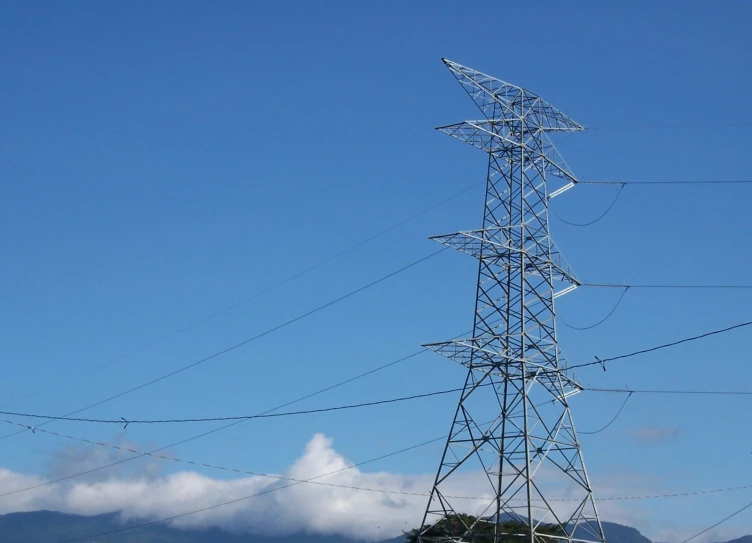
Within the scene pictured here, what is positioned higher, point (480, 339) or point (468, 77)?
point (468, 77)

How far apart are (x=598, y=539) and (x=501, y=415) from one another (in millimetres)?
6181

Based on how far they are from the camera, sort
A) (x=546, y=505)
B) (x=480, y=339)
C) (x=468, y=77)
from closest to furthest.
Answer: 1. (x=546, y=505)
2. (x=480, y=339)
3. (x=468, y=77)

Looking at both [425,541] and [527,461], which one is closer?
[527,461]

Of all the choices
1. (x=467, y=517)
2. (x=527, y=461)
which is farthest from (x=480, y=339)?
(x=467, y=517)

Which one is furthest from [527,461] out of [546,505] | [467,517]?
[467,517]

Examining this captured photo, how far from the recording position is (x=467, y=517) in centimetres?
6325

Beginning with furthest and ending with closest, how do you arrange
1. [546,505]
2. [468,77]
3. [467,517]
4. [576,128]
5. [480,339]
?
[467,517]
[576,128]
[468,77]
[480,339]
[546,505]

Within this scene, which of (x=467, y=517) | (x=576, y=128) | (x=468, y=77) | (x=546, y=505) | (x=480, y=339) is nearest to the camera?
(x=546, y=505)

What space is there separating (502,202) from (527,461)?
462 inches

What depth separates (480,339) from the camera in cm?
4316

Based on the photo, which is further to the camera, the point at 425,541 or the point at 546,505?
the point at 425,541

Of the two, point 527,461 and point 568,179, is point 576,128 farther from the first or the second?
point 527,461

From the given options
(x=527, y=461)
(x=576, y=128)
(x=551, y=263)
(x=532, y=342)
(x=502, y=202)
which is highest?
(x=576, y=128)

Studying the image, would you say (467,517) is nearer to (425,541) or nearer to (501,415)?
(425,541)
